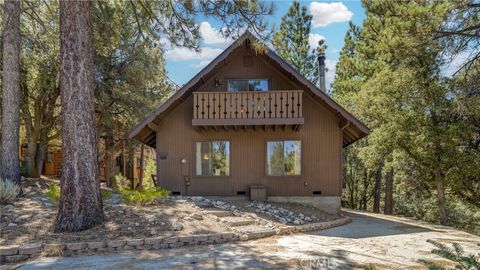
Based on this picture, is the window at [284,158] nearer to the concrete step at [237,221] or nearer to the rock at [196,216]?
the concrete step at [237,221]

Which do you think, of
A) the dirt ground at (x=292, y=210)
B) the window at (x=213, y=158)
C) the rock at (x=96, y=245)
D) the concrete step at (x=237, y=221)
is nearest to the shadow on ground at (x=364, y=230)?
the dirt ground at (x=292, y=210)

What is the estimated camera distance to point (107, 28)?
9.03 m

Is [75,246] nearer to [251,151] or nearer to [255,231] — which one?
[255,231]

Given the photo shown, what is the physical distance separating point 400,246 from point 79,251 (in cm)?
587

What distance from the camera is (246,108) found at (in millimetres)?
11281

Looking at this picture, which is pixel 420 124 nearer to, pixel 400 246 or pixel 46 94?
pixel 400 246

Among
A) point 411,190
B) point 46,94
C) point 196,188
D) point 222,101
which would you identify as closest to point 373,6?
point 222,101

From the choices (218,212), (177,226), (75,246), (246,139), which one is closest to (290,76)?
(246,139)

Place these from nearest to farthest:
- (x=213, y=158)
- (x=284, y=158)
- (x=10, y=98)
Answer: (x=10, y=98) → (x=284, y=158) → (x=213, y=158)

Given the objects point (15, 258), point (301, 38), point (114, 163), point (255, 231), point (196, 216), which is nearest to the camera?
point (15, 258)

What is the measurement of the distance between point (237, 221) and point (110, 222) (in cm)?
283

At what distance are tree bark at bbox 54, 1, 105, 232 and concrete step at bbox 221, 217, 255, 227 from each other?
2.85 metres

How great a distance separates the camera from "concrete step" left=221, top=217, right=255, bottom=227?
813 centimetres

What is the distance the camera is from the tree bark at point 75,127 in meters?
6.66
